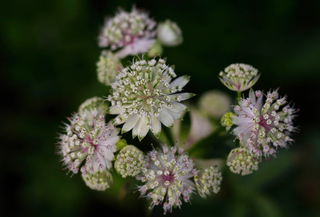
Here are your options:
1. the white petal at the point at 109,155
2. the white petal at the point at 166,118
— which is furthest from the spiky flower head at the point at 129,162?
the white petal at the point at 166,118

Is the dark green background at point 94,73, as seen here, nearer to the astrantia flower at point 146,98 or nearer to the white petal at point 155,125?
the astrantia flower at point 146,98

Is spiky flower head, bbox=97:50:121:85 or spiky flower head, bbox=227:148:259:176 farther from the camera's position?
spiky flower head, bbox=97:50:121:85

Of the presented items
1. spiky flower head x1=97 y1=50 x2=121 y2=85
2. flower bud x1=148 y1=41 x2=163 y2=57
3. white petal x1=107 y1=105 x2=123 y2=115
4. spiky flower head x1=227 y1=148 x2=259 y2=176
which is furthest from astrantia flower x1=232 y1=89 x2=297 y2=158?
spiky flower head x1=97 y1=50 x2=121 y2=85

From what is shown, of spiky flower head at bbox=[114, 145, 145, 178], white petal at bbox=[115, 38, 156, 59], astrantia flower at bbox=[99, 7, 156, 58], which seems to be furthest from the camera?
astrantia flower at bbox=[99, 7, 156, 58]

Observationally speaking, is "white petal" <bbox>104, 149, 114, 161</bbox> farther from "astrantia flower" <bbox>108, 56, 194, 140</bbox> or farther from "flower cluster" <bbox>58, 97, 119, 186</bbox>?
"astrantia flower" <bbox>108, 56, 194, 140</bbox>

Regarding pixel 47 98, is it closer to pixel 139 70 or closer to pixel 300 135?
pixel 139 70

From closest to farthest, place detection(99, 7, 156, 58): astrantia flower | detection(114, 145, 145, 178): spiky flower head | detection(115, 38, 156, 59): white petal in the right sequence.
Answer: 1. detection(114, 145, 145, 178): spiky flower head
2. detection(115, 38, 156, 59): white petal
3. detection(99, 7, 156, 58): astrantia flower
